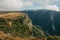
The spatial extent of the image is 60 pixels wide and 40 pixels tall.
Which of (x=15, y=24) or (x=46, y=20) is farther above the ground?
(x=46, y=20)

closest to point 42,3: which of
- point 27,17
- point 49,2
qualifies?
point 49,2

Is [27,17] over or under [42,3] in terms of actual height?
under

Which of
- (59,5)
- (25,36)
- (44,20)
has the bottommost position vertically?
(25,36)

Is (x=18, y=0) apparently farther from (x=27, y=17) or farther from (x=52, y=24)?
(x=52, y=24)
